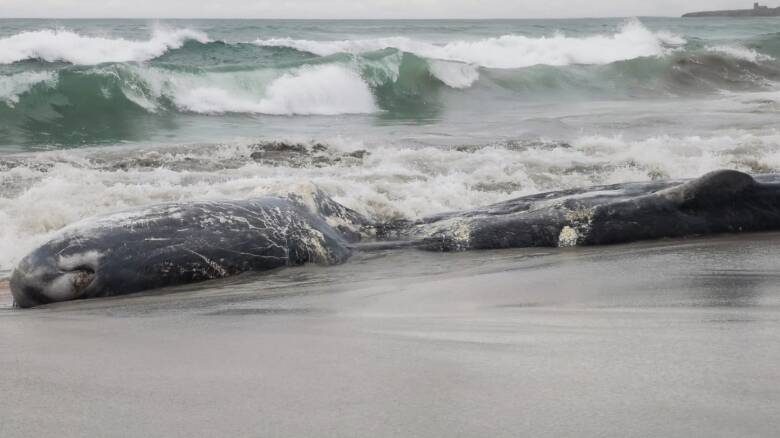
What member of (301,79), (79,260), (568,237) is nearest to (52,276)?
(79,260)

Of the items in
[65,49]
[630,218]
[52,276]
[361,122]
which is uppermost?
[65,49]

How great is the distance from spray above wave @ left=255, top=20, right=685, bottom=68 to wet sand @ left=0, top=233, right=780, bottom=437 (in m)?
30.9

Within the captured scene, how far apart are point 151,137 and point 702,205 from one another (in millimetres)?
12180

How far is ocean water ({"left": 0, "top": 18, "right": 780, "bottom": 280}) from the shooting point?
30.3 ft

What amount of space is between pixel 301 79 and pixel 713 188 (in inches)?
705

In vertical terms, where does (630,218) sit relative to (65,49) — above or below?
below

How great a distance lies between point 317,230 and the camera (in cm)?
660

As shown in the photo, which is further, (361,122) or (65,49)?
(65,49)

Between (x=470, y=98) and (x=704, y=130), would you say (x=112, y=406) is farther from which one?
(x=470, y=98)

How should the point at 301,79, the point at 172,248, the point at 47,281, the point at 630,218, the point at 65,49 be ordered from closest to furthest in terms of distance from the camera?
1. the point at 47,281
2. the point at 172,248
3. the point at 630,218
4. the point at 301,79
5. the point at 65,49

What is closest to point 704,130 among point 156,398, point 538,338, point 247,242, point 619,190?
point 619,190

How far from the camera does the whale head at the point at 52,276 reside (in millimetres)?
5352

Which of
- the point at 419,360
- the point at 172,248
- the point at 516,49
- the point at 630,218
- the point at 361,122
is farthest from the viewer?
the point at 516,49

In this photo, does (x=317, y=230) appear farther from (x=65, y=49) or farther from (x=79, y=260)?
(x=65, y=49)
